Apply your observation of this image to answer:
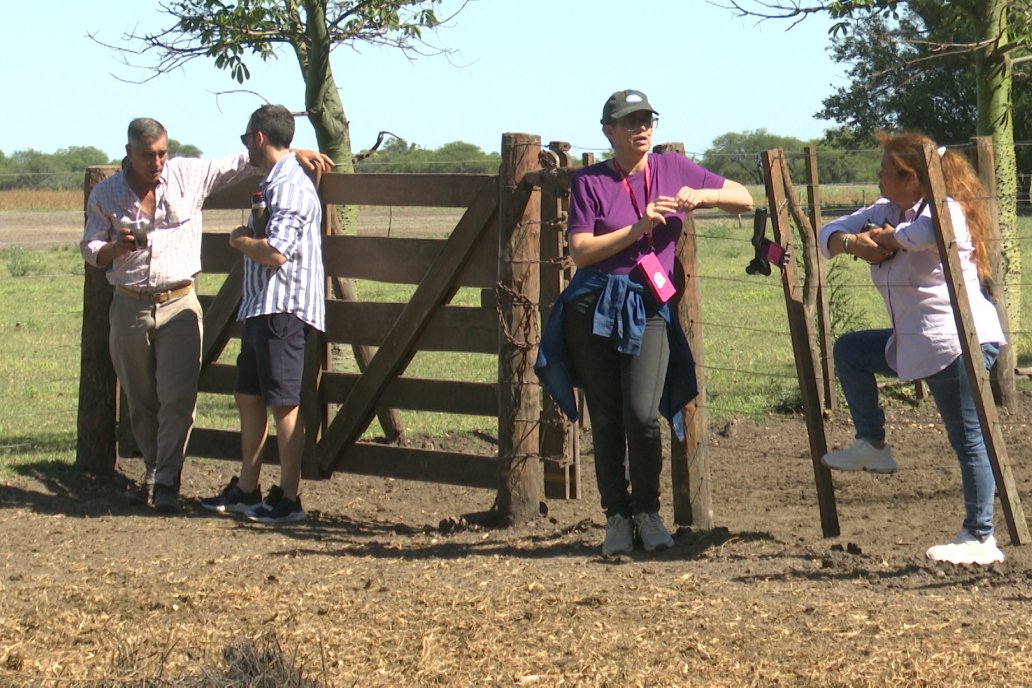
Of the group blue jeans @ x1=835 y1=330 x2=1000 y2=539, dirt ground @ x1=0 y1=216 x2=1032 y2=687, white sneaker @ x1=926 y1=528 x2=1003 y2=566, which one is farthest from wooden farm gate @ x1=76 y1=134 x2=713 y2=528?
white sneaker @ x1=926 y1=528 x2=1003 y2=566

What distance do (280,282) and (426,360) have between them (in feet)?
22.3

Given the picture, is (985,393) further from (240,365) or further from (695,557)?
(240,365)

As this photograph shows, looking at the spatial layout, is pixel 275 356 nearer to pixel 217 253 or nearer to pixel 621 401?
pixel 217 253

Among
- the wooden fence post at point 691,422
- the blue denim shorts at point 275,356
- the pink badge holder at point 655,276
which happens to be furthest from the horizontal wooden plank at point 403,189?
the pink badge holder at point 655,276

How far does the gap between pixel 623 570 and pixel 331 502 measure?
257 cm

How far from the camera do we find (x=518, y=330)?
7.13 metres

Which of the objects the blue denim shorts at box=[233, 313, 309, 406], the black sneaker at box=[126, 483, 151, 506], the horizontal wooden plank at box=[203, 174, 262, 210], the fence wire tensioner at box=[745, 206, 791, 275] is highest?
the horizontal wooden plank at box=[203, 174, 262, 210]

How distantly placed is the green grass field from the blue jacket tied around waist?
62 cm

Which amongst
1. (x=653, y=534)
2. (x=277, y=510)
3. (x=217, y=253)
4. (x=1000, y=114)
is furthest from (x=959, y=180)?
(x=1000, y=114)

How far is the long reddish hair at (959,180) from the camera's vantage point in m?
5.91

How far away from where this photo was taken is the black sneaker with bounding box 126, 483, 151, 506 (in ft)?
26.4

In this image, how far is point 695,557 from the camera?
636 centimetres

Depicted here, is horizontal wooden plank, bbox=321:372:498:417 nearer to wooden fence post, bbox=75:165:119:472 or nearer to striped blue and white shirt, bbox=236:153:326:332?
striped blue and white shirt, bbox=236:153:326:332

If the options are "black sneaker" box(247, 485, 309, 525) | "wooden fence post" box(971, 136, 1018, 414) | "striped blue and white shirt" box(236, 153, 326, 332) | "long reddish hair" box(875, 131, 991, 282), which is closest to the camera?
"long reddish hair" box(875, 131, 991, 282)
